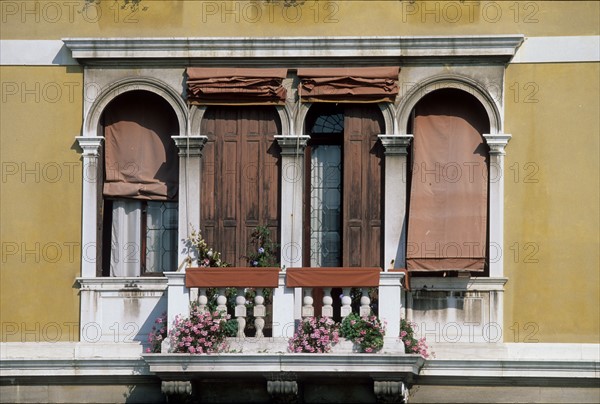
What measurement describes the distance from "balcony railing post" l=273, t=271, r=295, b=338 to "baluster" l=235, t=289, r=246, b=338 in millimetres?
425

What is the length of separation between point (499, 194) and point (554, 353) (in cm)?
230

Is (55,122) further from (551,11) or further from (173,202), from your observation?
(551,11)

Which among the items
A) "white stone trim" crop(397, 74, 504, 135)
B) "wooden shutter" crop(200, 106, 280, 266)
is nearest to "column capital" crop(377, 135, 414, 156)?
"white stone trim" crop(397, 74, 504, 135)

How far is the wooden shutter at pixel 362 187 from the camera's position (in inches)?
1033

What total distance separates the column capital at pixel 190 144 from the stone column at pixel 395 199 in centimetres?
251

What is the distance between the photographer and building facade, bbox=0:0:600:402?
2575 centimetres

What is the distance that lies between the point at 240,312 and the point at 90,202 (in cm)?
288

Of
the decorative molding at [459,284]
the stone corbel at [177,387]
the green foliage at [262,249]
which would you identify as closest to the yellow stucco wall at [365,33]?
the decorative molding at [459,284]

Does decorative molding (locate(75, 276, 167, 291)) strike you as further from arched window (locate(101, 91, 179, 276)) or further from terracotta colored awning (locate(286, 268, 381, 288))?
terracotta colored awning (locate(286, 268, 381, 288))

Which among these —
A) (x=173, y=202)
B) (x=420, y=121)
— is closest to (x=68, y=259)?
(x=173, y=202)

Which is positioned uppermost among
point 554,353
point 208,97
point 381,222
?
point 208,97

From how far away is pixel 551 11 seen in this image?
2617 centimetres

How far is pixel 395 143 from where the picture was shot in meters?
26.2

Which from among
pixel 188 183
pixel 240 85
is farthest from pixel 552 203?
pixel 188 183
